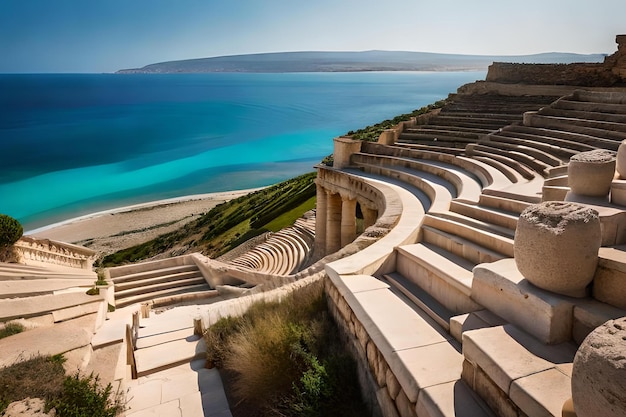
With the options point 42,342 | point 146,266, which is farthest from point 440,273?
point 146,266

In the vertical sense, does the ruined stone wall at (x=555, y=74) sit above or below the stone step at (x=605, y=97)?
above

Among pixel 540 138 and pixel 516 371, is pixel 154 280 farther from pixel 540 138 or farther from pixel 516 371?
pixel 540 138

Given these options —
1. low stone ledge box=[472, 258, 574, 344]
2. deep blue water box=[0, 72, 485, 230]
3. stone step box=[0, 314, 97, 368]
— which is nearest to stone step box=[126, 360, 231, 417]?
stone step box=[0, 314, 97, 368]

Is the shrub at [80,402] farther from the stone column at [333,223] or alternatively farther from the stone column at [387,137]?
Result: the stone column at [387,137]

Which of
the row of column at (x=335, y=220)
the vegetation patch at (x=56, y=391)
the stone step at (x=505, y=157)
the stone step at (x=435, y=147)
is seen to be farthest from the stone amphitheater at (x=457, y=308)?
the stone step at (x=435, y=147)

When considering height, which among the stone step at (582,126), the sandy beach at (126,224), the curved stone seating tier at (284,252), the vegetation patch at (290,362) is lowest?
the sandy beach at (126,224)

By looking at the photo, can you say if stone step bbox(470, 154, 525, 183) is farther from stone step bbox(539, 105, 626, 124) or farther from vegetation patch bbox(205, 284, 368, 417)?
vegetation patch bbox(205, 284, 368, 417)

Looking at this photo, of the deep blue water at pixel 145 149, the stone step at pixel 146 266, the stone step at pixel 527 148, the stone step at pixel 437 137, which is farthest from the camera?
the deep blue water at pixel 145 149

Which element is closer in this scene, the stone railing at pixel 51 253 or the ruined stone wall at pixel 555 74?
the stone railing at pixel 51 253
